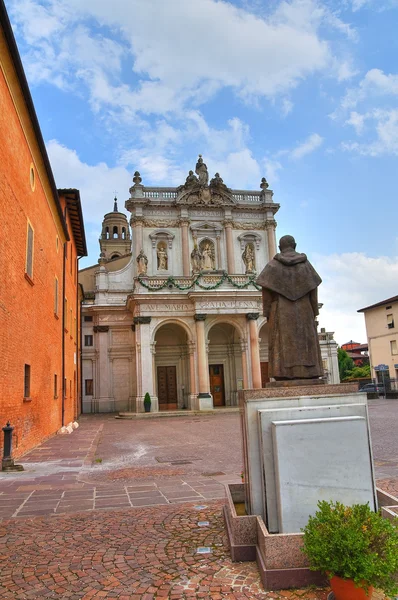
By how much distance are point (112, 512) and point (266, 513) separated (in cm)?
292

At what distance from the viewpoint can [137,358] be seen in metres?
31.5

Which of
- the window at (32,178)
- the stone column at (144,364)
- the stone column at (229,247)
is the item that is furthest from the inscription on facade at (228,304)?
the window at (32,178)

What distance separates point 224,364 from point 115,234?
1237 inches

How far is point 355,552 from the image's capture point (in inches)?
126

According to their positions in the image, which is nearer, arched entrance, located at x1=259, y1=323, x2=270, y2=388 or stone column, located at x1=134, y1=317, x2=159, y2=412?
stone column, located at x1=134, y1=317, x2=159, y2=412

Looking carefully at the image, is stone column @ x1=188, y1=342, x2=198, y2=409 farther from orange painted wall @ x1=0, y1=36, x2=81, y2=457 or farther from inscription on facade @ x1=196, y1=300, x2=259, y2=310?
orange painted wall @ x1=0, y1=36, x2=81, y2=457

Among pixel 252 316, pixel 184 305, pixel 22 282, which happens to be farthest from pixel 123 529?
pixel 252 316

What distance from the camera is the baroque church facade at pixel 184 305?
1251 inches

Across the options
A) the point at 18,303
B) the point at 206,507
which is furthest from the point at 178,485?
the point at 18,303

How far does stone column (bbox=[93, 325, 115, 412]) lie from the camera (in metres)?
34.2

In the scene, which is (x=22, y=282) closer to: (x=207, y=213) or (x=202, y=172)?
(x=207, y=213)

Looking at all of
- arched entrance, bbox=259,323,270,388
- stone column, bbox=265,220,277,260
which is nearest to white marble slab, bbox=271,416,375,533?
arched entrance, bbox=259,323,270,388

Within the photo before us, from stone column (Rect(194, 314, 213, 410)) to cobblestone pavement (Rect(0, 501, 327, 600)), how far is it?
24.2 meters

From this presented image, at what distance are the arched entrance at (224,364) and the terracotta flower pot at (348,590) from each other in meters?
31.6
